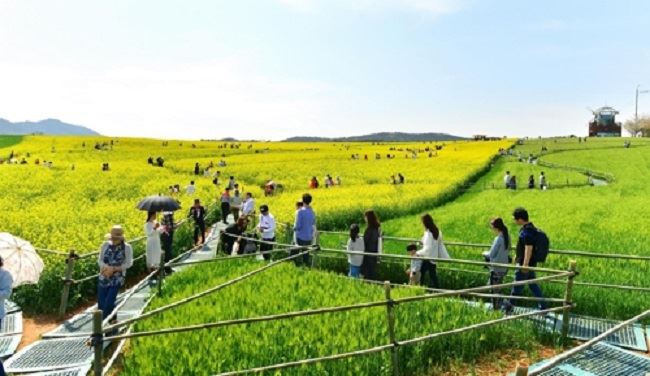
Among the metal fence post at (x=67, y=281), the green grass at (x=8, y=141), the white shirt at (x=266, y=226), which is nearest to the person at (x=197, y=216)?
the white shirt at (x=266, y=226)

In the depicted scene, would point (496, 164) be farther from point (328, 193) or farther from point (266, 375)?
point (266, 375)

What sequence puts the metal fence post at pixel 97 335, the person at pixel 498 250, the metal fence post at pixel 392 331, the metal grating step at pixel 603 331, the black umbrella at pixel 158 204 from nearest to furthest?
the metal fence post at pixel 97 335 → the metal fence post at pixel 392 331 → the metal grating step at pixel 603 331 → the person at pixel 498 250 → the black umbrella at pixel 158 204

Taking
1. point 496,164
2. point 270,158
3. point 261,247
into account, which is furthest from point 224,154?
point 261,247

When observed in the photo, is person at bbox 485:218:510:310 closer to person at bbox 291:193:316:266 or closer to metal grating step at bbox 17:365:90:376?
person at bbox 291:193:316:266

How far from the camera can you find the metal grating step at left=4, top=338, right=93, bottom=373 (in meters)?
9.27

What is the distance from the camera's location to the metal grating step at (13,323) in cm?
1237

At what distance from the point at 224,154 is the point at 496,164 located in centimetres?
3560

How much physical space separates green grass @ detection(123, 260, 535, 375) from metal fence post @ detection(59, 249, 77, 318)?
3.19m

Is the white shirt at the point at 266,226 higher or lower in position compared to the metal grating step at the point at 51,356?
higher

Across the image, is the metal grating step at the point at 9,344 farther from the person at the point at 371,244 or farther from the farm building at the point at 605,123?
the farm building at the point at 605,123

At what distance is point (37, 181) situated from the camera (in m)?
40.3

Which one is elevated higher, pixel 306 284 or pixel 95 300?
pixel 306 284

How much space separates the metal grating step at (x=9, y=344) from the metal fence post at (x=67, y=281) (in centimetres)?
180

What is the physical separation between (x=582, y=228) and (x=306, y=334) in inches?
618
